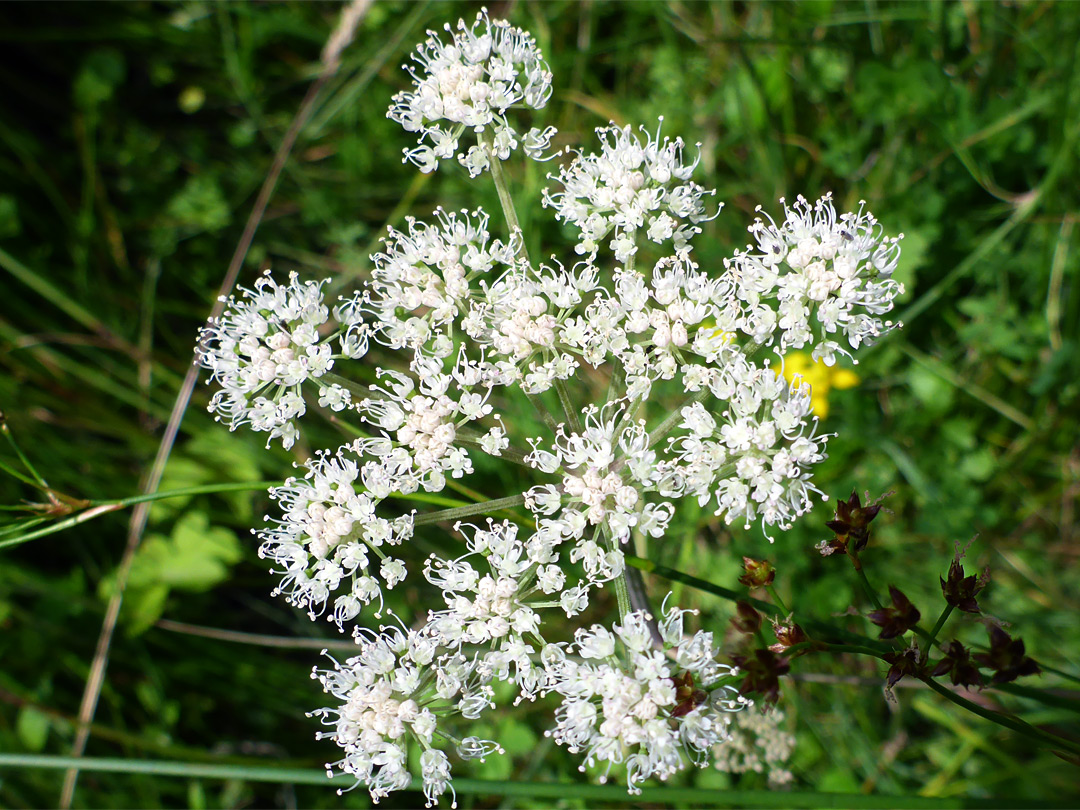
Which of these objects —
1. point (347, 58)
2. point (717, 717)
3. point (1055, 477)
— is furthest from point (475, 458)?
point (1055, 477)

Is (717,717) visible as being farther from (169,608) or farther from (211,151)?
(211,151)

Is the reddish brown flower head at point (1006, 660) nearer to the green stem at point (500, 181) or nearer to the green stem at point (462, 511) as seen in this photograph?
the green stem at point (462, 511)

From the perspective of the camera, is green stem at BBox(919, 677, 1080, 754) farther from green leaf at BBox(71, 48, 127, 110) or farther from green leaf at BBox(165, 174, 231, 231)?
green leaf at BBox(71, 48, 127, 110)

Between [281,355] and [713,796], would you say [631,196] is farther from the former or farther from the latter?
[713,796]

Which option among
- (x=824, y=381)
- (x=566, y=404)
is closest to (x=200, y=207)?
(x=566, y=404)

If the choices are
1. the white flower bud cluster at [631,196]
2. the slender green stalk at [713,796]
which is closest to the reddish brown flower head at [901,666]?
the slender green stalk at [713,796]

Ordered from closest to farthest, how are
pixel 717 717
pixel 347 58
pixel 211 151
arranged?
pixel 717 717 → pixel 347 58 → pixel 211 151

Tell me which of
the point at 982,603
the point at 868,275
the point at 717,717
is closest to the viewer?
the point at 717,717
